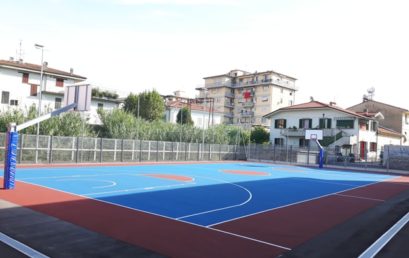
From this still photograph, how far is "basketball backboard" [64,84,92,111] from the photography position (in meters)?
18.9

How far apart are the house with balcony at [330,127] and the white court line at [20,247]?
143 ft

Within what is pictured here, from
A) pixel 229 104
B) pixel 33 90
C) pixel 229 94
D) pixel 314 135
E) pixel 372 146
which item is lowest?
pixel 372 146

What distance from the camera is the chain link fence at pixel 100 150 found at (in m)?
23.3

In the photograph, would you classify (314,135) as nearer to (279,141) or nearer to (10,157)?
(279,141)

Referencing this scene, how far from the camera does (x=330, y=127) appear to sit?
51500 mm

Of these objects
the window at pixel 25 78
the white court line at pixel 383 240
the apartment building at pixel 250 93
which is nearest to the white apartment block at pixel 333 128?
the apartment building at pixel 250 93

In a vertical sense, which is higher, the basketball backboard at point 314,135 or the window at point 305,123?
the window at point 305,123

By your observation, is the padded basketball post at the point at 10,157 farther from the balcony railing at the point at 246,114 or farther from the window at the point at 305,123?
the balcony railing at the point at 246,114

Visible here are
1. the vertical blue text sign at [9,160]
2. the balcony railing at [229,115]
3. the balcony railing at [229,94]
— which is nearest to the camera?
the vertical blue text sign at [9,160]

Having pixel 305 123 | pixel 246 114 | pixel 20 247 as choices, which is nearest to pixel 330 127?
pixel 305 123

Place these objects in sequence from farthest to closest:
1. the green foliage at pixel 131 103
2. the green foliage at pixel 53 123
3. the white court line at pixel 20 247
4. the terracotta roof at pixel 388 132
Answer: the terracotta roof at pixel 388 132 → the green foliage at pixel 131 103 → the green foliage at pixel 53 123 → the white court line at pixel 20 247

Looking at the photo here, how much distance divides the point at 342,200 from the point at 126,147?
1879 cm

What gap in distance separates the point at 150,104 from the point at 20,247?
48.6 m

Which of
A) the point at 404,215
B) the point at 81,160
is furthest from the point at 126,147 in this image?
the point at 404,215
